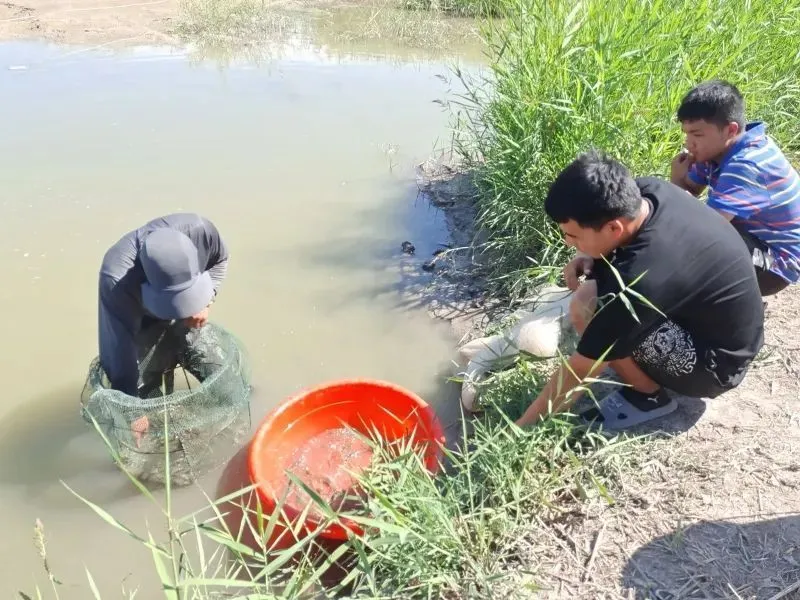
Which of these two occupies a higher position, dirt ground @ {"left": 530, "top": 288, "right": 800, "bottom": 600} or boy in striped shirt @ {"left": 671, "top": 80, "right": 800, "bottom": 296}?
boy in striped shirt @ {"left": 671, "top": 80, "right": 800, "bottom": 296}

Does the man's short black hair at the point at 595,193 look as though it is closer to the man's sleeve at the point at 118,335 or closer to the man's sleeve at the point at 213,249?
the man's sleeve at the point at 213,249

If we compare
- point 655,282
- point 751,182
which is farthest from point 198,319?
point 751,182

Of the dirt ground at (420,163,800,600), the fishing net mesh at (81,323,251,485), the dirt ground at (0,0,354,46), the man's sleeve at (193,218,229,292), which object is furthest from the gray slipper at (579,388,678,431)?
the dirt ground at (0,0,354,46)

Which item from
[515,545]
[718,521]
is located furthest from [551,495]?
[718,521]

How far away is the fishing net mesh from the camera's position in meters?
2.59

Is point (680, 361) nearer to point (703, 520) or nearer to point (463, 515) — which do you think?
point (703, 520)

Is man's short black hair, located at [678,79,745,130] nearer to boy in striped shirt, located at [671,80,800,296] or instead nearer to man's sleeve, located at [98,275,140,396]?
boy in striped shirt, located at [671,80,800,296]

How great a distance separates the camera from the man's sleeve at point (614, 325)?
1.97 m

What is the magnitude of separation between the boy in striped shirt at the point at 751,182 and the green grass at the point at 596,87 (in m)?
0.61

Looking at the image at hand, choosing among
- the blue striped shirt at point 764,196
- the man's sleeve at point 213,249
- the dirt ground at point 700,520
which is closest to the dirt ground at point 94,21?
the man's sleeve at point 213,249

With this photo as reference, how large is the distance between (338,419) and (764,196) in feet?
6.97

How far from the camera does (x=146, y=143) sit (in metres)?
5.75

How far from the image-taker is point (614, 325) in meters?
2.00

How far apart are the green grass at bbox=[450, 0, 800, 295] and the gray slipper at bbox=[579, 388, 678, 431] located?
3.69 feet
